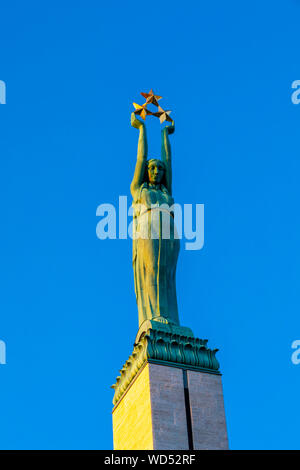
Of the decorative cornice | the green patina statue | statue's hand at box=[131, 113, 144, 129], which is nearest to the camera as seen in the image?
the decorative cornice

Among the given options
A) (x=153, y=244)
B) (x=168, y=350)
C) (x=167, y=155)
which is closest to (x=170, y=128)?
(x=167, y=155)

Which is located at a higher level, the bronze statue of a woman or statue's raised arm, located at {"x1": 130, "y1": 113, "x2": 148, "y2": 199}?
statue's raised arm, located at {"x1": 130, "y1": 113, "x2": 148, "y2": 199}

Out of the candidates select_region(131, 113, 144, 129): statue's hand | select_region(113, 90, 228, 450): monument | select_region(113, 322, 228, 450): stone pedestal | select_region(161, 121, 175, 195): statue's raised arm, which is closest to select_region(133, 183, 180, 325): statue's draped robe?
select_region(113, 90, 228, 450): monument

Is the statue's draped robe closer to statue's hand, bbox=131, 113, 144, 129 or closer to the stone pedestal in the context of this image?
the stone pedestal

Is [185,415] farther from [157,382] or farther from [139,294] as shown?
[139,294]

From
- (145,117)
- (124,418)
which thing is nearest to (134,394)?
(124,418)

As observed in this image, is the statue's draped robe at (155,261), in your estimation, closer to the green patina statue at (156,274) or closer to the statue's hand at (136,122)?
the green patina statue at (156,274)

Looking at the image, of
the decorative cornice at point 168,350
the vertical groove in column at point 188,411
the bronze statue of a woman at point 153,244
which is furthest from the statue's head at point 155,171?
the vertical groove in column at point 188,411

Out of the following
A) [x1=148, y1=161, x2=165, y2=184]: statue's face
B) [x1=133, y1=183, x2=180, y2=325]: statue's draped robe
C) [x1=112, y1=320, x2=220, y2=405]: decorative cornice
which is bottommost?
[x1=112, y1=320, x2=220, y2=405]: decorative cornice

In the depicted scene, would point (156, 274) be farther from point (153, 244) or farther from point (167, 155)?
point (167, 155)
